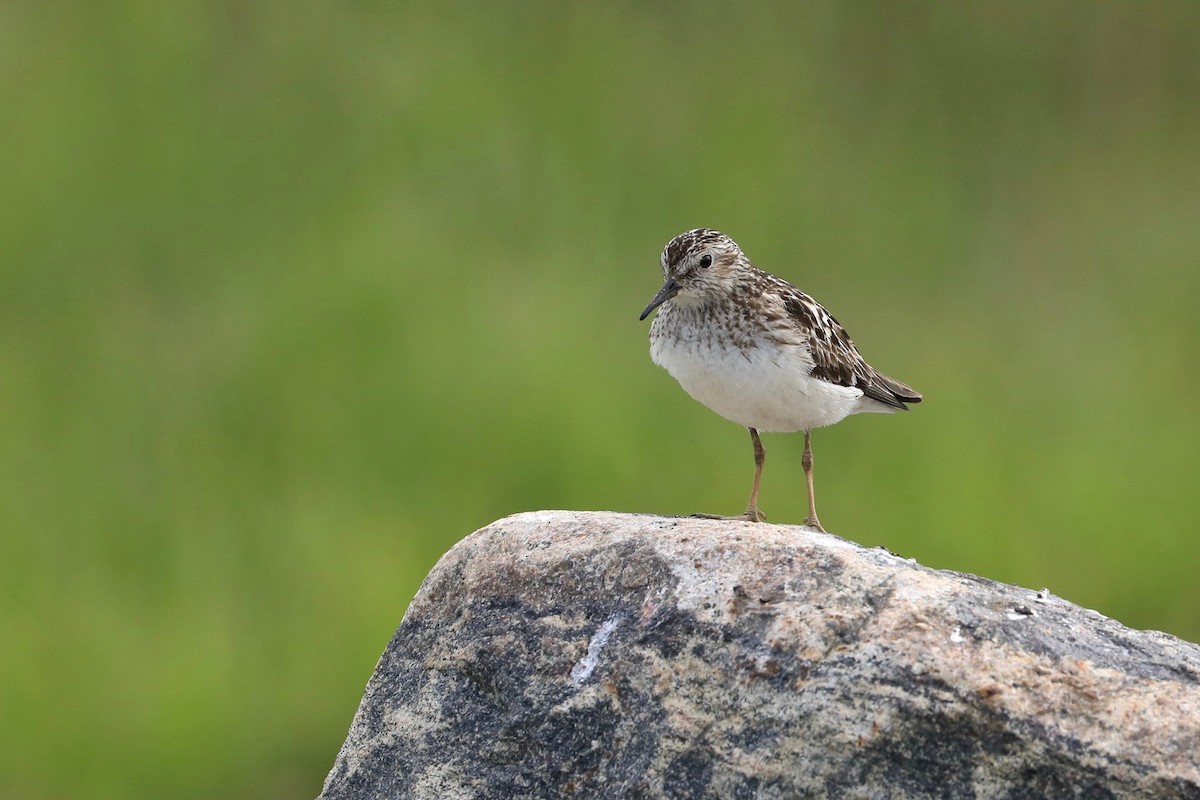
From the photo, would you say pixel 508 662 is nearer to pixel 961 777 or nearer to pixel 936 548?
pixel 961 777

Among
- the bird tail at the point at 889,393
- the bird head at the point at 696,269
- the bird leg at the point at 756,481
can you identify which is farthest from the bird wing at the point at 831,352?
the bird leg at the point at 756,481

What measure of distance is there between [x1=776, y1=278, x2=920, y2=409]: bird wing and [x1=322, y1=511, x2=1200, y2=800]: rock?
2.89 metres

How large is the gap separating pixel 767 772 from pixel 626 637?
898 mm

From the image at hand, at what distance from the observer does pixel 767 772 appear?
6234 mm

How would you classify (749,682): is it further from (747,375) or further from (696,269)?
(696,269)

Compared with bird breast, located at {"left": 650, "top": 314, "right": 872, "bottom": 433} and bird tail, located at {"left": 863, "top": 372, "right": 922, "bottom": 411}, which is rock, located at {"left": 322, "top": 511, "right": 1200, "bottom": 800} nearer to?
bird breast, located at {"left": 650, "top": 314, "right": 872, "bottom": 433}

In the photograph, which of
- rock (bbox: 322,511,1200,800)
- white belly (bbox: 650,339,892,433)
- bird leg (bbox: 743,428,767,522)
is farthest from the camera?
white belly (bbox: 650,339,892,433)

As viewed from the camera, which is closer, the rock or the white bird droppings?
the rock

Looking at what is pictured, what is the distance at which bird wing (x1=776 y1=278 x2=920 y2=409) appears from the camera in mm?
10000

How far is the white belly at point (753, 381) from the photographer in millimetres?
9453

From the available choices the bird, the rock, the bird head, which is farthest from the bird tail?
the rock

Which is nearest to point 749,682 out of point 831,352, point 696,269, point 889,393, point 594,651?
point 594,651

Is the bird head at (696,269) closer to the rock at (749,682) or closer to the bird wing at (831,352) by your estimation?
the bird wing at (831,352)

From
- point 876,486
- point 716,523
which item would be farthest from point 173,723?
point 716,523
